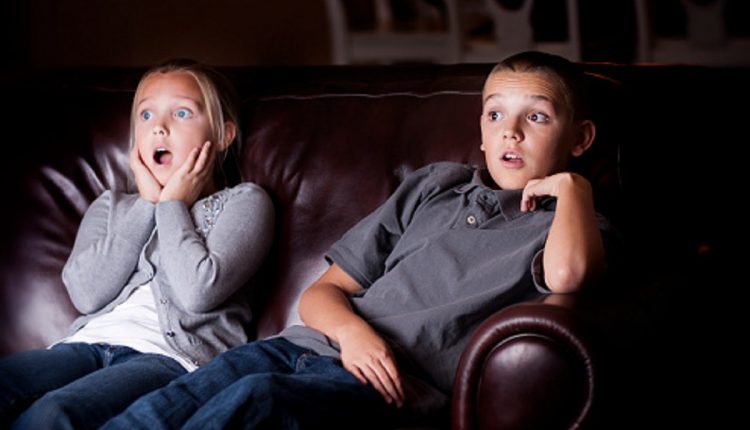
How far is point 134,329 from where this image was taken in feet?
7.35

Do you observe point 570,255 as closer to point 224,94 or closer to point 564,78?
point 564,78

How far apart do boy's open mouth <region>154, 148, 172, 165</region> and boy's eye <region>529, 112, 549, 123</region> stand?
29.4 inches

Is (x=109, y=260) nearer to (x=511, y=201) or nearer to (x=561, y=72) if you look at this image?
(x=511, y=201)

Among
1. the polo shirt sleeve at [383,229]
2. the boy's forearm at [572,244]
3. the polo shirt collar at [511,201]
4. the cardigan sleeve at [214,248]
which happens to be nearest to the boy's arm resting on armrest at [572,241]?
the boy's forearm at [572,244]

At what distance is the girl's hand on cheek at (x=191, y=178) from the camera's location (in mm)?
2336

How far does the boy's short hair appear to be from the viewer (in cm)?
212

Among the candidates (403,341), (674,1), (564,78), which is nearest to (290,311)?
(403,341)

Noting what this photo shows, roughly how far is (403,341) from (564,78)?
21.9 inches

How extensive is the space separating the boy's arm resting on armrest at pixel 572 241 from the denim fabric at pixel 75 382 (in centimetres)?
71

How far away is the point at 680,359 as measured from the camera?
1891 millimetres

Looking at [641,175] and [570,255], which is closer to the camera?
Result: [570,255]

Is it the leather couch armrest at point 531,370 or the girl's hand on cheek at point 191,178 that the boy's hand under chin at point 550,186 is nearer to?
the leather couch armrest at point 531,370

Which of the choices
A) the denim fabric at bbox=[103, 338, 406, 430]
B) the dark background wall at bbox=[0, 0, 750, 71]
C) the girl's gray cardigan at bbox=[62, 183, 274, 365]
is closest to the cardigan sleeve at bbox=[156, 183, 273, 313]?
the girl's gray cardigan at bbox=[62, 183, 274, 365]

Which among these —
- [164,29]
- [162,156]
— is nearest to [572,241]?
[162,156]
